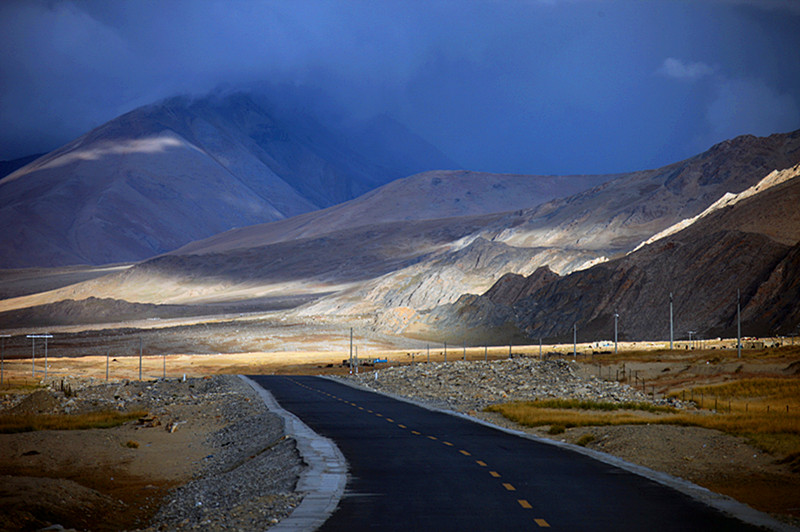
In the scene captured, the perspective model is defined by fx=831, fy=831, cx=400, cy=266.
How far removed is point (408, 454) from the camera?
1878 cm

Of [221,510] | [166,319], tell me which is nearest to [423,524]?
[221,510]

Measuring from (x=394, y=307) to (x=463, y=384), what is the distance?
100615 mm

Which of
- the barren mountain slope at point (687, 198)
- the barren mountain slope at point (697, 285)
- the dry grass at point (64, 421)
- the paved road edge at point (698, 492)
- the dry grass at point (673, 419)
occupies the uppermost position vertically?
→ the barren mountain slope at point (687, 198)

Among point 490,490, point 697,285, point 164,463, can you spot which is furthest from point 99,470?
point 697,285

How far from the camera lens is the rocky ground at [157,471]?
14.4m

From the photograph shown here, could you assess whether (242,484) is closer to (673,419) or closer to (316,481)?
(316,481)

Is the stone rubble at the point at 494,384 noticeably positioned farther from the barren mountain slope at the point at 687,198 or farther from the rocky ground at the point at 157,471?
the barren mountain slope at the point at 687,198

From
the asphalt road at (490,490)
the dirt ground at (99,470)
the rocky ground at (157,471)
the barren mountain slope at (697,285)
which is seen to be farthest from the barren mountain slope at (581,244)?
the asphalt road at (490,490)

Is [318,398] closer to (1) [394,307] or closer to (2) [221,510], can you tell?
(2) [221,510]

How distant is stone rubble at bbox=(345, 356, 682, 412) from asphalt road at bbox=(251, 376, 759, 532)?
14425 millimetres

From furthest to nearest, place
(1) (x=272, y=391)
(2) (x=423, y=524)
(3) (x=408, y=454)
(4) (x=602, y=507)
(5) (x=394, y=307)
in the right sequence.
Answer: (5) (x=394, y=307), (1) (x=272, y=391), (3) (x=408, y=454), (4) (x=602, y=507), (2) (x=423, y=524)

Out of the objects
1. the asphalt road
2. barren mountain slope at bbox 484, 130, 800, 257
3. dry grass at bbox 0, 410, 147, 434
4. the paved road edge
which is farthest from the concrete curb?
barren mountain slope at bbox 484, 130, 800, 257

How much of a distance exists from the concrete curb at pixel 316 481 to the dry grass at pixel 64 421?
41.4ft

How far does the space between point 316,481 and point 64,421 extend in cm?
2348
